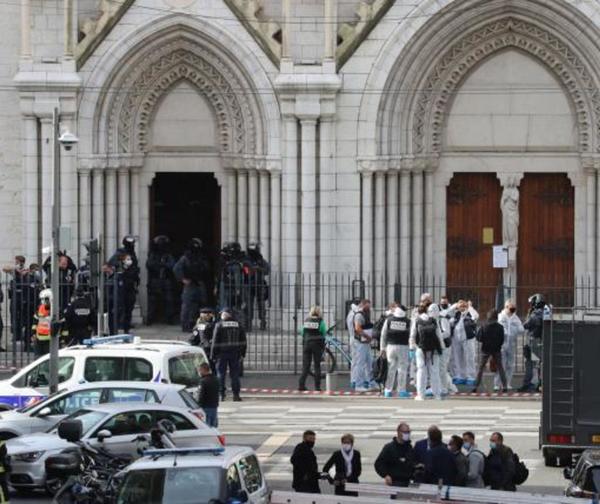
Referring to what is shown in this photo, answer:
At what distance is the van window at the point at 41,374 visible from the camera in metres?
34.9

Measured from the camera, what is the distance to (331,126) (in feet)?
146

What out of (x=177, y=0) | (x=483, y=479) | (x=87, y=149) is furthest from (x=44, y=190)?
(x=483, y=479)

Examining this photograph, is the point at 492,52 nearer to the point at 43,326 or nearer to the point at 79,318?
the point at 79,318

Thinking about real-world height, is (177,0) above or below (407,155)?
above

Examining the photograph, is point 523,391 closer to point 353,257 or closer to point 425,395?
point 425,395

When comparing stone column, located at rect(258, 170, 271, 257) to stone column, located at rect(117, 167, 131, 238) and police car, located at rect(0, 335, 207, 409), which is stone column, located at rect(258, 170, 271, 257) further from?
police car, located at rect(0, 335, 207, 409)

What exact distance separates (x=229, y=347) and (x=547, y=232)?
903cm

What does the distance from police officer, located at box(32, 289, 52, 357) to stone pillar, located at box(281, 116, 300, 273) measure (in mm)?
5165

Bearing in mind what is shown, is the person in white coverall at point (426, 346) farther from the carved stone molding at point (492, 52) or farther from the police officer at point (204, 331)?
the carved stone molding at point (492, 52)

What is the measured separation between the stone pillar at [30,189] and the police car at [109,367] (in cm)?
947

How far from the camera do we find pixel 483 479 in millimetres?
27844

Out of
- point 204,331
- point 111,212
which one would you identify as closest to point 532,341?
point 204,331

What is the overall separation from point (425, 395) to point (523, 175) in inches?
295

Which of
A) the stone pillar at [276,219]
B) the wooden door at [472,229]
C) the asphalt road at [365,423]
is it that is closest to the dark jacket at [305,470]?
the asphalt road at [365,423]
